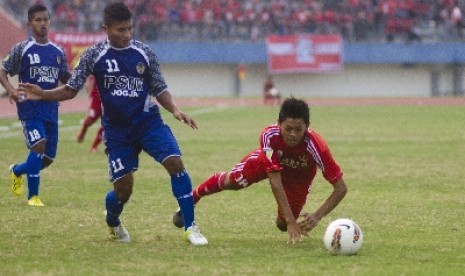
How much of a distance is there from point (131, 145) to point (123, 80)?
0.59 m

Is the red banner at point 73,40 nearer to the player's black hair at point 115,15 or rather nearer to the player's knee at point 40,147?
the player's knee at point 40,147

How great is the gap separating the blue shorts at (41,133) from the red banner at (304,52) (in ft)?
142

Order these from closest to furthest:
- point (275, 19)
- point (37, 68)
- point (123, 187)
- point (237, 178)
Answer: point (123, 187), point (237, 178), point (37, 68), point (275, 19)

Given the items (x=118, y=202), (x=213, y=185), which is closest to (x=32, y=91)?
(x=118, y=202)

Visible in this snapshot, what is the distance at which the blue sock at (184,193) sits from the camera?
32.1 feet

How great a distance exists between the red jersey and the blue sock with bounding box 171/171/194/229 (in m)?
0.70

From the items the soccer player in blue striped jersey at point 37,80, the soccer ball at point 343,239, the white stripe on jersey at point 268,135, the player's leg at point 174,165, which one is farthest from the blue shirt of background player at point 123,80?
the soccer player in blue striped jersey at point 37,80

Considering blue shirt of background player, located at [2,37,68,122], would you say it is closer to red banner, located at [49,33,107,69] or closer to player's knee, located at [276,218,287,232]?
player's knee, located at [276,218,287,232]

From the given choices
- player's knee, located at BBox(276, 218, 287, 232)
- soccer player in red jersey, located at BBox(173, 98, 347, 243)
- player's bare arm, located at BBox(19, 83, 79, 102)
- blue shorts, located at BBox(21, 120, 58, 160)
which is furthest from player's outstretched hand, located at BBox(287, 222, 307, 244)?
blue shorts, located at BBox(21, 120, 58, 160)

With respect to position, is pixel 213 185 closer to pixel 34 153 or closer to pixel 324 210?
pixel 324 210

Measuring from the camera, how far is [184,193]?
32.2 ft

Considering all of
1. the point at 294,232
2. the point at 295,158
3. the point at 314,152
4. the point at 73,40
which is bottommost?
the point at 73,40

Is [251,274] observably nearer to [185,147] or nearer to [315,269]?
[315,269]

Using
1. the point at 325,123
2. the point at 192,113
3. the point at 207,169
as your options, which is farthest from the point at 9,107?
the point at 207,169
